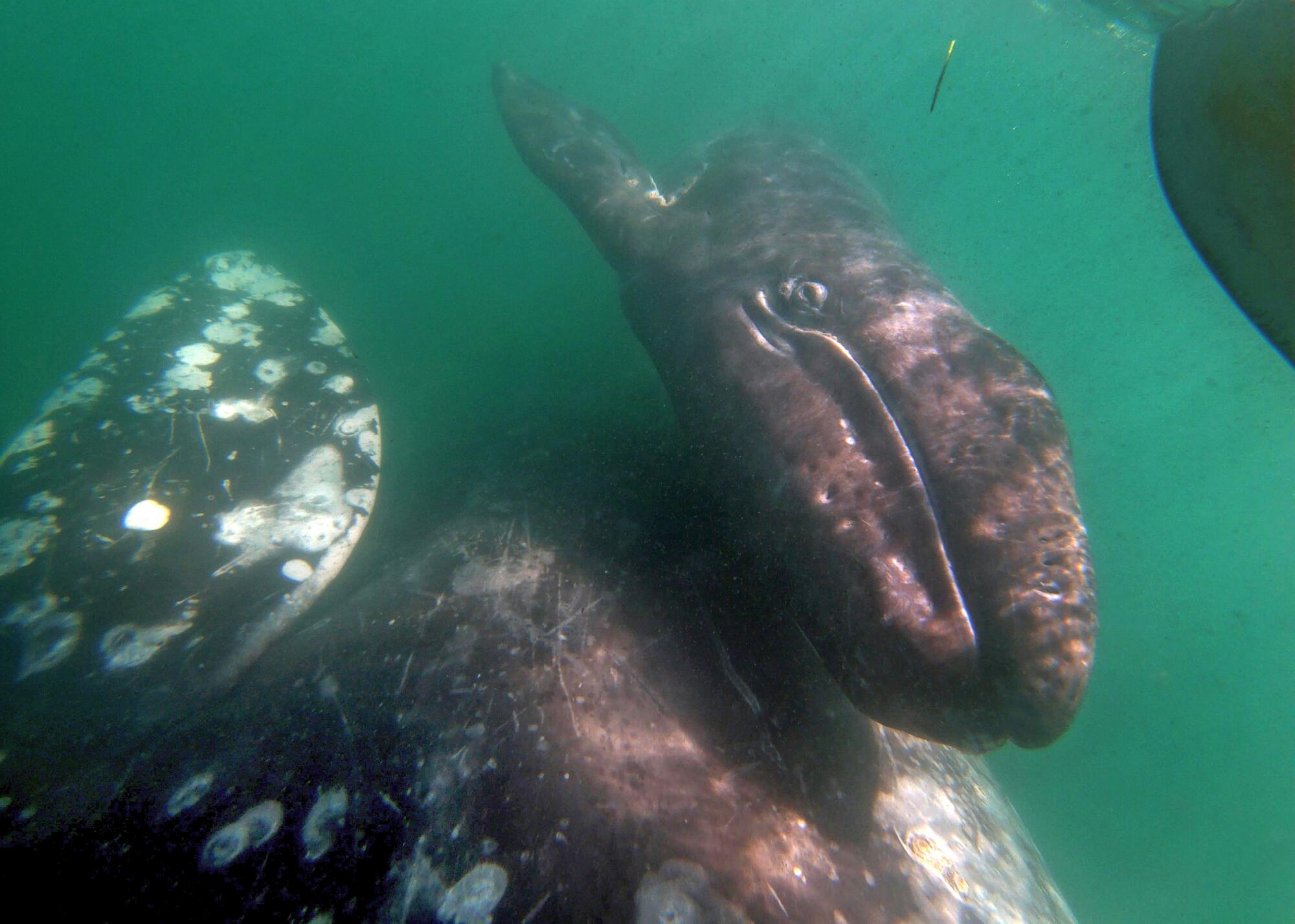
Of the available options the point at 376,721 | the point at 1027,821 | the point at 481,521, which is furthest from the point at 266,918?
the point at 1027,821

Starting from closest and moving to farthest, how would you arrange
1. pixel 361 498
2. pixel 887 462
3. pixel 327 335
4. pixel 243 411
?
pixel 887 462 → pixel 361 498 → pixel 243 411 → pixel 327 335

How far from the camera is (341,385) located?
6598 mm

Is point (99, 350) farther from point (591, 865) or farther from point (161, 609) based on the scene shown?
point (591, 865)

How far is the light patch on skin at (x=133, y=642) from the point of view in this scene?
4.04 meters

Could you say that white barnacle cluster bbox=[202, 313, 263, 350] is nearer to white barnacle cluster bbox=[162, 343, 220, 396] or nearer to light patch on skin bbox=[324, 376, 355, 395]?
white barnacle cluster bbox=[162, 343, 220, 396]

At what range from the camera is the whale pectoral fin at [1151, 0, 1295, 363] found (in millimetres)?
2711

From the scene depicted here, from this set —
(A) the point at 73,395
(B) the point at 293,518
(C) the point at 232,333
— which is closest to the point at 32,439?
(A) the point at 73,395

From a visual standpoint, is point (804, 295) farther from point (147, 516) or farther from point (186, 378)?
point (186, 378)

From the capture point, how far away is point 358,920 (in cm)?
239

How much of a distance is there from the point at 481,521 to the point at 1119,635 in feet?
95.7

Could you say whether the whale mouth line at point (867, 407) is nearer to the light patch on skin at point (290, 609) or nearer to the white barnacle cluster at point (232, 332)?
the light patch on skin at point (290, 609)

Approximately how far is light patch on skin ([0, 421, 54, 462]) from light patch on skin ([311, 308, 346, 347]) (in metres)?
2.66

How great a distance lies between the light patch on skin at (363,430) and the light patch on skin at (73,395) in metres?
2.43

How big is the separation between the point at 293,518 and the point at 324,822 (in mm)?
3328
